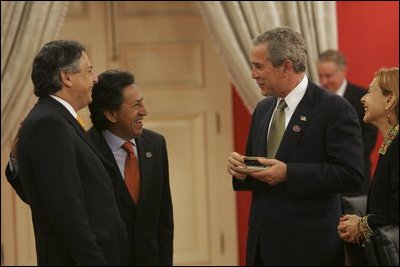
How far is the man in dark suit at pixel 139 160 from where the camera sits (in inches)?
123

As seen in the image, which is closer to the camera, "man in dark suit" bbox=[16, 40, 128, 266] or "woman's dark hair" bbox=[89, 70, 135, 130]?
"man in dark suit" bbox=[16, 40, 128, 266]

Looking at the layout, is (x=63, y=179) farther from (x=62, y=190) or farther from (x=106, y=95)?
(x=106, y=95)

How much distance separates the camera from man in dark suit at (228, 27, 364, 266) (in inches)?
126

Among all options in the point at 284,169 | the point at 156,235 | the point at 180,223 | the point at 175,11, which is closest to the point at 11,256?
the point at 180,223

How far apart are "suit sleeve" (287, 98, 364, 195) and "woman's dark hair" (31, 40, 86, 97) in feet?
3.30

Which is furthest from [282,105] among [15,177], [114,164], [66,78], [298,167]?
[15,177]

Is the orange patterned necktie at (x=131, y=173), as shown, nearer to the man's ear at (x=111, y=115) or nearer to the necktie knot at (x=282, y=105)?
the man's ear at (x=111, y=115)

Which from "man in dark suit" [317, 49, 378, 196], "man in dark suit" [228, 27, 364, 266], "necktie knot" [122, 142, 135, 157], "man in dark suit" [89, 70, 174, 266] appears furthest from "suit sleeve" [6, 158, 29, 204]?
"man in dark suit" [317, 49, 378, 196]

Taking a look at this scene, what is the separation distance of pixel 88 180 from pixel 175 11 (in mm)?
2892

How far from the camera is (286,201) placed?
3252 mm

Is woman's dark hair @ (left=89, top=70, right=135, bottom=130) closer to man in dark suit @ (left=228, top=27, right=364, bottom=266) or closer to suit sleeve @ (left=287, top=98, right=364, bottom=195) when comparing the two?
man in dark suit @ (left=228, top=27, right=364, bottom=266)

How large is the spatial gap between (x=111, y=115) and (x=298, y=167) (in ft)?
2.57

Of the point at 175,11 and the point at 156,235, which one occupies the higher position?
the point at 175,11

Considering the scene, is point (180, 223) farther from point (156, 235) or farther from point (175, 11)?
point (156, 235)
